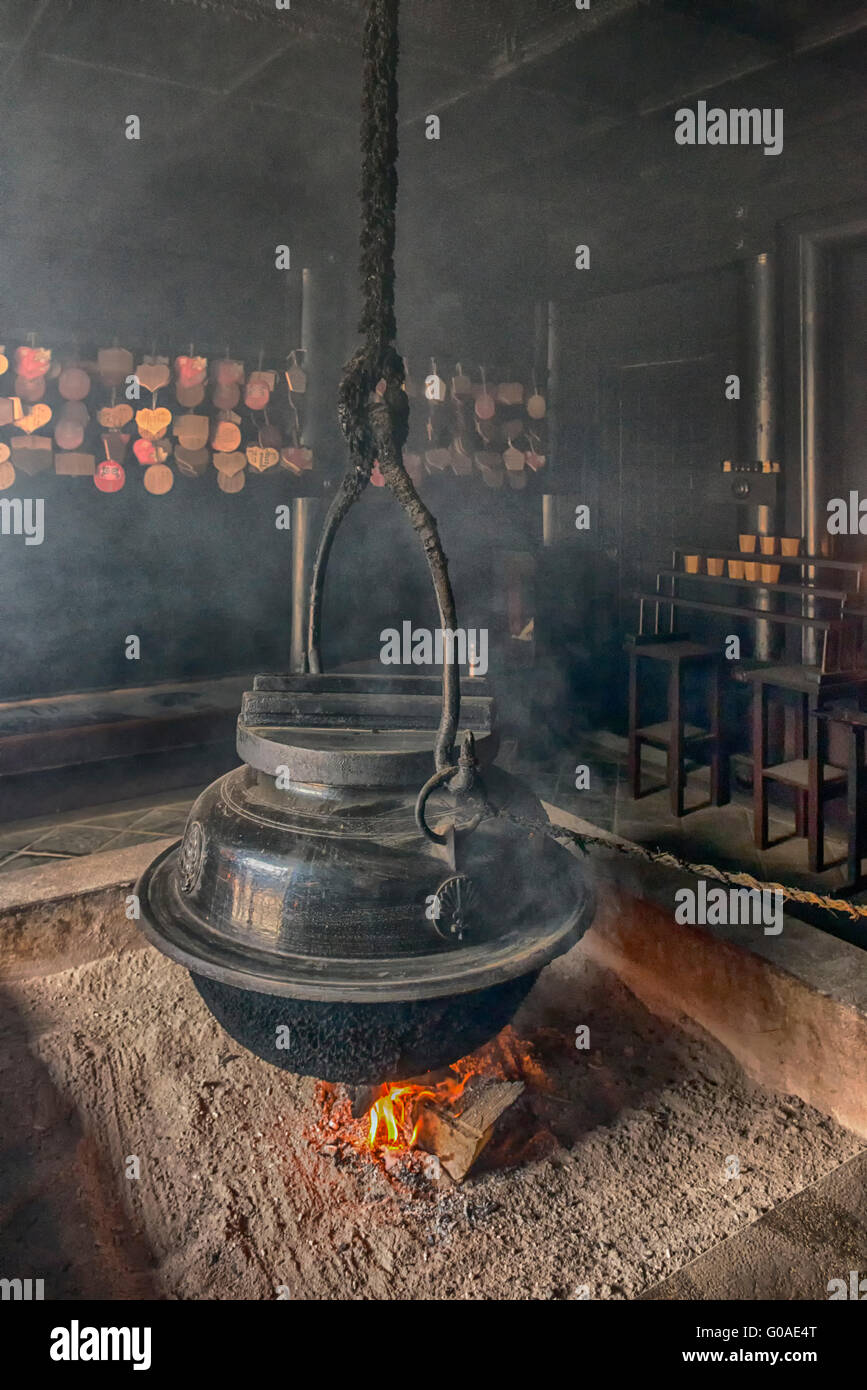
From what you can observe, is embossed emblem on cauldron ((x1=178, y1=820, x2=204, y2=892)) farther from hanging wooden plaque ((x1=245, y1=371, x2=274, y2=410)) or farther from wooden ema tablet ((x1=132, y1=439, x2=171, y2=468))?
hanging wooden plaque ((x1=245, y1=371, x2=274, y2=410))

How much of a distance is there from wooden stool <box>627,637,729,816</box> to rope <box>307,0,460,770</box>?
386cm

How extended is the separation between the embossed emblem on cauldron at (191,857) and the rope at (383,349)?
0.73 metres

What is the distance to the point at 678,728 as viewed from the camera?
5.86 metres

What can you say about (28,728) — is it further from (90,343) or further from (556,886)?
(556,886)

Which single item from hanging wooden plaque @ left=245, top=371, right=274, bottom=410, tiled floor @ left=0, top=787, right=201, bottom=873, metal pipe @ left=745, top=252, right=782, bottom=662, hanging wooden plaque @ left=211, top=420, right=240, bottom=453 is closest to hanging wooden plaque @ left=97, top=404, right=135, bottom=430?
hanging wooden plaque @ left=211, top=420, right=240, bottom=453

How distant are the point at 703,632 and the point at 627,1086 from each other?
475 centimetres

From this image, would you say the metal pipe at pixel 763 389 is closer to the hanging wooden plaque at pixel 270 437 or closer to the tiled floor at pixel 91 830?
the hanging wooden plaque at pixel 270 437

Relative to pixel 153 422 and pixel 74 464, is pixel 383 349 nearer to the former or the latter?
pixel 74 464

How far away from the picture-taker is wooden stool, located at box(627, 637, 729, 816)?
5.89 meters

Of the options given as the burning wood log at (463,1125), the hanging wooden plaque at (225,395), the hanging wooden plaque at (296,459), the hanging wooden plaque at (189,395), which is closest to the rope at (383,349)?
the burning wood log at (463,1125)

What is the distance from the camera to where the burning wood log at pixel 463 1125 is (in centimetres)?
274
